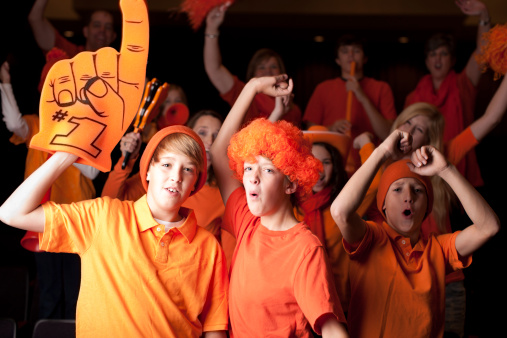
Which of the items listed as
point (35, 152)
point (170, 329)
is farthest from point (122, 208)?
point (35, 152)

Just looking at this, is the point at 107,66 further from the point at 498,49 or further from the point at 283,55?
the point at 283,55

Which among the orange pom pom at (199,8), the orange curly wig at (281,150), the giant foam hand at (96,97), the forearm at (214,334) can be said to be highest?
the orange pom pom at (199,8)

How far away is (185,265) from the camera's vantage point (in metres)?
2.29

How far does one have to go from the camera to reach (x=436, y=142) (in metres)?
3.63

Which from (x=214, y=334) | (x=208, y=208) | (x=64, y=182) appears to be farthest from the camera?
(x=64, y=182)

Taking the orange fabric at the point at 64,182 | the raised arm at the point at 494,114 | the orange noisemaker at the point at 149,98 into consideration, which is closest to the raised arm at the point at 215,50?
the orange fabric at the point at 64,182

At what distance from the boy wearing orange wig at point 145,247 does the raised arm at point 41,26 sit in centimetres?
232

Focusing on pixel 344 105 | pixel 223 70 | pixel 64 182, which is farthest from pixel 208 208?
Result: pixel 344 105

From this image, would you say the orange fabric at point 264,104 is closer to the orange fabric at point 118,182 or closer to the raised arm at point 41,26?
the orange fabric at point 118,182

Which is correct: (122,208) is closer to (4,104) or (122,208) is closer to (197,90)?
(4,104)

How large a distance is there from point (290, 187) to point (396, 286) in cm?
57

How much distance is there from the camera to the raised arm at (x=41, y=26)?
429cm

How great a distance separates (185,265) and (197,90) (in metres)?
4.69

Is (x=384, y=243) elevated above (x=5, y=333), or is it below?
above
